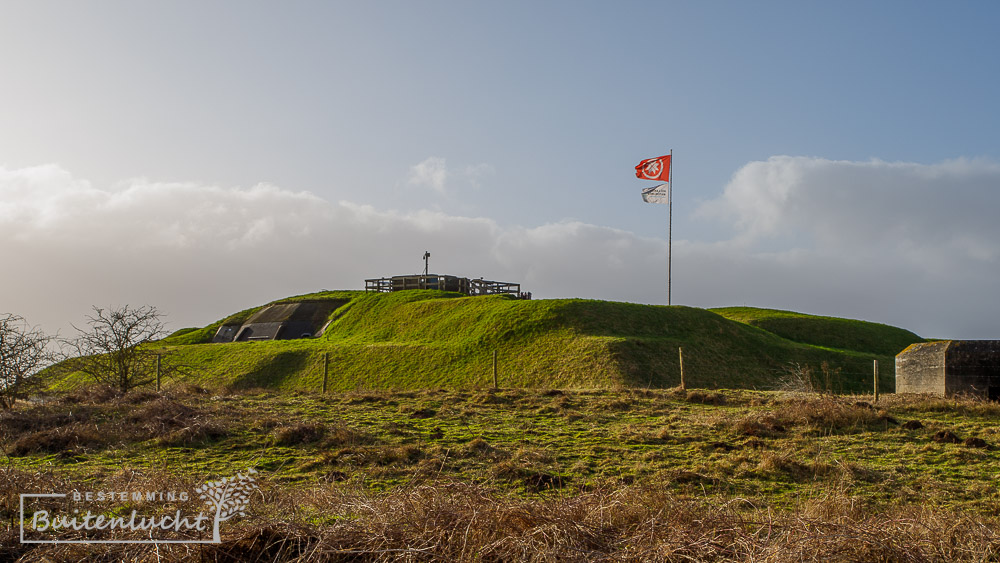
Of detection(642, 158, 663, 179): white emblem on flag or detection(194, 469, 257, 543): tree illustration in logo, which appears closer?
detection(194, 469, 257, 543): tree illustration in logo

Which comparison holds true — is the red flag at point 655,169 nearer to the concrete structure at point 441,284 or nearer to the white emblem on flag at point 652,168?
the white emblem on flag at point 652,168

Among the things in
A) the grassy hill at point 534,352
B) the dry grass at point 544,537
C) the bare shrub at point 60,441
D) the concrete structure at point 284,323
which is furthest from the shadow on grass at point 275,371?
the dry grass at point 544,537

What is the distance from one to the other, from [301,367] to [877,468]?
98.9 feet

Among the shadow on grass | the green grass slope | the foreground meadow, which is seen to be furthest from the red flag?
the foreground meadow

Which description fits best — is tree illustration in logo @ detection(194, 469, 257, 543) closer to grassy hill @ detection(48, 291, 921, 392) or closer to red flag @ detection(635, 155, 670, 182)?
grassy hill @ detection(48, 291, 921, 392)

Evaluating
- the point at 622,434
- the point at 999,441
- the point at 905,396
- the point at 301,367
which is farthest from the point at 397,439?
the point at 301,367

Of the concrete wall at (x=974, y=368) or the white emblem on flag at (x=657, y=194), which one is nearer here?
the concrete wall at (x=974, y=368)

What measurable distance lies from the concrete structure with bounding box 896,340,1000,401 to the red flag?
1081 inches

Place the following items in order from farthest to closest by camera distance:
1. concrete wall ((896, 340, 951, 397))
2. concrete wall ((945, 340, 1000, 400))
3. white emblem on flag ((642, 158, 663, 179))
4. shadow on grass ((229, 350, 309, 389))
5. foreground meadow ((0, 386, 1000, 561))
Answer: white emblem on flag ((642, 158, 663, 179)), shadow on grass ((229, 350, 309, 389)), concrete wall ((896, 340, 951, 397)), concrete wall ((945, 340, 1000, 400)), foreground meadow ((0, 386, 1000, 561))

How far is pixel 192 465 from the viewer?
12188mm

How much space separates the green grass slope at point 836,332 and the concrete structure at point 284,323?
3204cm

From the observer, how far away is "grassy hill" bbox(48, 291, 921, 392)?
3191cm

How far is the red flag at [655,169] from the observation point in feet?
154

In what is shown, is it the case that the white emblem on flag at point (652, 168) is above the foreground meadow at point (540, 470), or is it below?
above
